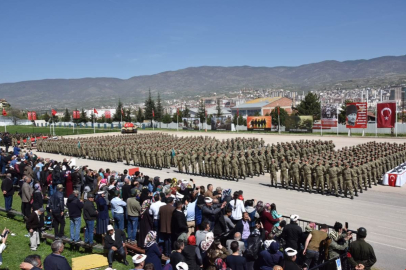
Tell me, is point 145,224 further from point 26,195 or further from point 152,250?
point 26,195

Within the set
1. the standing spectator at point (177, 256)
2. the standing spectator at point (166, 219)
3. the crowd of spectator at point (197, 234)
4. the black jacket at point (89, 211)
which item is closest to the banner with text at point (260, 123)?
the crowd of spectator at point (197, 234)

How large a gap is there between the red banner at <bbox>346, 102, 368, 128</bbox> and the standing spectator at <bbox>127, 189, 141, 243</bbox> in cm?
3375

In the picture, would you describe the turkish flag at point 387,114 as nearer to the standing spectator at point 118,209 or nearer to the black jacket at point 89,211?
the standing spectator at point 118,209

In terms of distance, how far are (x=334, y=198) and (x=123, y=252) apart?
951 cm

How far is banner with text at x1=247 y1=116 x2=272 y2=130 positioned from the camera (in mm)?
53888

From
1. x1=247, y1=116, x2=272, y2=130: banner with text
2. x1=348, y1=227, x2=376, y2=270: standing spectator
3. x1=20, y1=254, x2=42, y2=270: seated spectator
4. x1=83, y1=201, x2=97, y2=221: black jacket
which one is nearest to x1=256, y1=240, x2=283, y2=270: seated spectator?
x1=348, y1=227, x2=376, y2=270: standing spectator

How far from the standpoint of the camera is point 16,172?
15.2 meters

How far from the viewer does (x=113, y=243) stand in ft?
24.9

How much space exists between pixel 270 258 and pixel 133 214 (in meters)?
4.05

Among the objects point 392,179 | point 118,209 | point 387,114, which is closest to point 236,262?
point 118,209

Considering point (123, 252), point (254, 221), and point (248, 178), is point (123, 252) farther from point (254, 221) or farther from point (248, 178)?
point (248, 178)

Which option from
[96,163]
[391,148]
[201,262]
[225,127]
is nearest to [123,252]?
[201,262]

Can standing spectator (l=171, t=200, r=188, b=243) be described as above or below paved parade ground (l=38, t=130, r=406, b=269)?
above

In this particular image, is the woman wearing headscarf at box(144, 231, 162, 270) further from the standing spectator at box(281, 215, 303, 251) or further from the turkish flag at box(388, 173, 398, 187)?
the turkish flag at box(388, 173, 398, 187)
